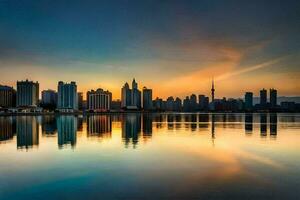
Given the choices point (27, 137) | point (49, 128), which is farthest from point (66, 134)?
point (49, 128)

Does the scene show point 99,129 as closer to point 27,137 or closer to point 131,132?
point 131,132

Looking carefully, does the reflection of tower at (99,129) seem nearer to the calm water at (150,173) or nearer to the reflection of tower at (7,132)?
the reflection of tower at (7,132)

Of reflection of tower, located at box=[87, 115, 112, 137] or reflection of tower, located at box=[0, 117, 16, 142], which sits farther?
reflection of tower, located at box=[87, 115, 112, 137]

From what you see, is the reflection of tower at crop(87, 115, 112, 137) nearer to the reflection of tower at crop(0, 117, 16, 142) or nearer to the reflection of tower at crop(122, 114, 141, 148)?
the reflection of tower at crop(122, 114, 141, 148)

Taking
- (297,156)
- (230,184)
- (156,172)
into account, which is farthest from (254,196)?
(297,156)

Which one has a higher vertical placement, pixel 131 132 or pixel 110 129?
pixel 131 132

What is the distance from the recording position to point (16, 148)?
101 feet

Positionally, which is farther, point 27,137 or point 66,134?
point 66,134

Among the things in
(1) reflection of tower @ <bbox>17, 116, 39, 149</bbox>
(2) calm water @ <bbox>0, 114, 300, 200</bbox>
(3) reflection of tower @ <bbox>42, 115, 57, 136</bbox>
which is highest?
(2) calm water @ <bbox>0, 114, 300, 200</bbox>

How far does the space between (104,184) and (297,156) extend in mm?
17310

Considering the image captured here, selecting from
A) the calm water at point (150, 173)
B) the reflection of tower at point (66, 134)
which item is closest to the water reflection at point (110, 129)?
the reflection of tower at point (66, 134)

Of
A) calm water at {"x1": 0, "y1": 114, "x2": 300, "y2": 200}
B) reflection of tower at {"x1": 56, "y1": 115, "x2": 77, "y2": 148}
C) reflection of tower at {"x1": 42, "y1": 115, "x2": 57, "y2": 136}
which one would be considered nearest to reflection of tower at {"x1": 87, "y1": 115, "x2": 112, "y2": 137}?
reflection of tower at {"x1": 56, "y1": 115, "x2": 77, "y2": 148}

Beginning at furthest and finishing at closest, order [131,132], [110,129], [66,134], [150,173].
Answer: [110,129] < [131,132] < [66,134] < [150,173]

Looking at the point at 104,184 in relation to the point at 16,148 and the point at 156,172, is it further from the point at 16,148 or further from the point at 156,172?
the point at 16,148
